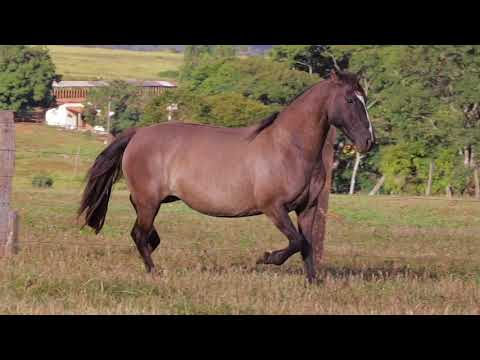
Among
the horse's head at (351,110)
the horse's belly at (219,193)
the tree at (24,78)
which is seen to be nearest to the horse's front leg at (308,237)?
the horse's belly at (219,193)

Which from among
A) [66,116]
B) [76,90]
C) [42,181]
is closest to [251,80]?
[66,116]

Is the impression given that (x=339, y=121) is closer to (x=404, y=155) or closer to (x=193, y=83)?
(x=404, y=155)

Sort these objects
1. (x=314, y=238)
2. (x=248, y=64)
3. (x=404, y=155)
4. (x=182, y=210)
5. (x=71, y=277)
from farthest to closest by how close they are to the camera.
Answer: (x=248, y=64) → (x=404, y=155) → (x=182, y=210) → (x=314, y=238) → (x=71, y=277)

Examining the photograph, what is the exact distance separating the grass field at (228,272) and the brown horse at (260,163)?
609 millimetres

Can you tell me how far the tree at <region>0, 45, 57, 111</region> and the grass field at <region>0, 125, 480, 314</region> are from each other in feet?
90.2

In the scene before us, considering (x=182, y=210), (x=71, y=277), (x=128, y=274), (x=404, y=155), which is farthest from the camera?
(x=404, y=155)

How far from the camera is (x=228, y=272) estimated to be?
9.95 metres

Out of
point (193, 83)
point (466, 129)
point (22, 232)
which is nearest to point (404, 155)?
point (466, 129)

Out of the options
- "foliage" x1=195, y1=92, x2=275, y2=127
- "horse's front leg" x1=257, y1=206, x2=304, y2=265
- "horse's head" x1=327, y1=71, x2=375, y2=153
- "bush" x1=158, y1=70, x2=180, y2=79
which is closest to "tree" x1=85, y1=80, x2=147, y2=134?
"foliage" x1=195, y1=92, x2=275, y2=127

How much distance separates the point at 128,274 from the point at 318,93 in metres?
2.70

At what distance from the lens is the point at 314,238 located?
1100 centimetres

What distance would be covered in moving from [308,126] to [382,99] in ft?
130

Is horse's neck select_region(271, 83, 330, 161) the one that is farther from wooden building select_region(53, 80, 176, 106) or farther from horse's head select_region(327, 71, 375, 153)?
wooden building select_region(53, 80, 176, 106)

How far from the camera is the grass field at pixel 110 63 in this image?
69325 millimetres
